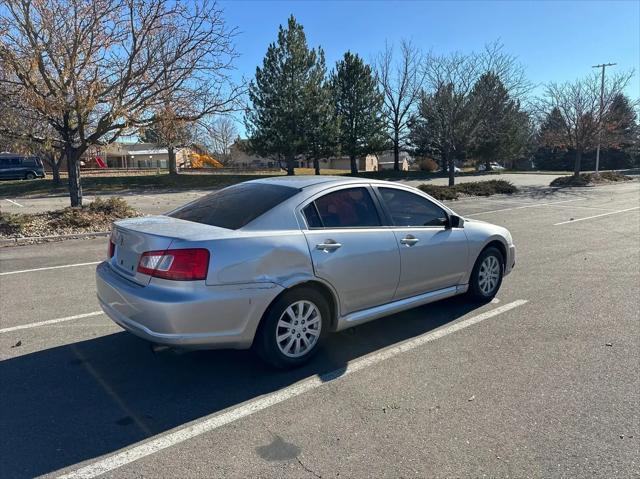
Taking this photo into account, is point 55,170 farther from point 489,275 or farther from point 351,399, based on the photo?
point 351,399

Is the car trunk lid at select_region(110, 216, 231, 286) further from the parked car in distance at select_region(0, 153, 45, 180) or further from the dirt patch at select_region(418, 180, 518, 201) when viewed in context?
the parked car in distance at select_region(0, 153, 45, 180)

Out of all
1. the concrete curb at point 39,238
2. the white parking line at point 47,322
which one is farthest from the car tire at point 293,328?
the concrete curb at point 39,238

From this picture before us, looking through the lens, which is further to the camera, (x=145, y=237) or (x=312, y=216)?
(x=312, y=216)

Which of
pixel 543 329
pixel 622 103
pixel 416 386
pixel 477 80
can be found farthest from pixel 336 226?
pixel 622 103

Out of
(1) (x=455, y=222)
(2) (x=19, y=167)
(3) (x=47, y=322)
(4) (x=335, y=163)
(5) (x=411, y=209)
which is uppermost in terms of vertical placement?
(4) (x=335, y=163)

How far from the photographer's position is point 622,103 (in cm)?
2920

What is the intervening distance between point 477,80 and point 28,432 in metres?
23.5

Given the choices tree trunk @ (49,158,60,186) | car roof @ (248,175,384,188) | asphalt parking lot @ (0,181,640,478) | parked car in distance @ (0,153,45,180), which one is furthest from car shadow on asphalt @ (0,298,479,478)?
parked car in distance @ (0,153,45,180)

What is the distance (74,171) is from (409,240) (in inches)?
413

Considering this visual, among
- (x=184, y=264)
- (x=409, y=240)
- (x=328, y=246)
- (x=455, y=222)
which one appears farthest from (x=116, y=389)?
(x=455, y=222)

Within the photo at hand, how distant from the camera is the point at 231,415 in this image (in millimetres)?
3275

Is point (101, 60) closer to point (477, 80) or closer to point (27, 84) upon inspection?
point (27, 84)

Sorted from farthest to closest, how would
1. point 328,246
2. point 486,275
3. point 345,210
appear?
point 486,275, point 345,210, point 328,246

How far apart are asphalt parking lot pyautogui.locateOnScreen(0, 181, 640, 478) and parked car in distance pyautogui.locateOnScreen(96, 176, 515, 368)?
415 mm
